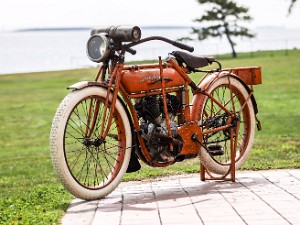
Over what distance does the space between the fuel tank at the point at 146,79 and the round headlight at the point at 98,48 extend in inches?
11.0

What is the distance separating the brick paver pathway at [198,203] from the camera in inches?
235

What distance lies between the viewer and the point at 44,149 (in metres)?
14.7

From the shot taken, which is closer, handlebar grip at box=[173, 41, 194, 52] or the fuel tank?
the fuel tank

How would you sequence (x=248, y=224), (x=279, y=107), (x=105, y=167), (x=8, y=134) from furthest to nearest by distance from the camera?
(x=279, y=107)
(x=8, y=134)
(x=105, y=167)
(x=248, y=224)

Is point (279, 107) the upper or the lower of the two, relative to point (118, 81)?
lower

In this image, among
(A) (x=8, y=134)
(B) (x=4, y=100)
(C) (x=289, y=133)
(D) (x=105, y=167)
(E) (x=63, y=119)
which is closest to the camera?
(E) (x=63, y=119)

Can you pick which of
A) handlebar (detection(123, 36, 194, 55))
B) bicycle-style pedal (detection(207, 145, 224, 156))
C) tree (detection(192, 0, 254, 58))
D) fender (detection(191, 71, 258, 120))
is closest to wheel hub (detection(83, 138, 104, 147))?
handlebar (detection(123, 36, 194, 55))

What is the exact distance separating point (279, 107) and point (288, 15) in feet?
51.7

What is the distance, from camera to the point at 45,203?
7.11 metres

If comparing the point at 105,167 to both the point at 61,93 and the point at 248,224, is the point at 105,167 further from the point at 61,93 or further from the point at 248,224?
the point at 61,93

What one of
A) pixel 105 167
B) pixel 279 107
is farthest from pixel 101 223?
pixel 279 107

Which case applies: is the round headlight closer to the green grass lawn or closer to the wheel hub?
the wheel hub

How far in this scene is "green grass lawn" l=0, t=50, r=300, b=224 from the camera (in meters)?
7.05

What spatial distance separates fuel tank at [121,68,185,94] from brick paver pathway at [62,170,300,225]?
3.50 ft
